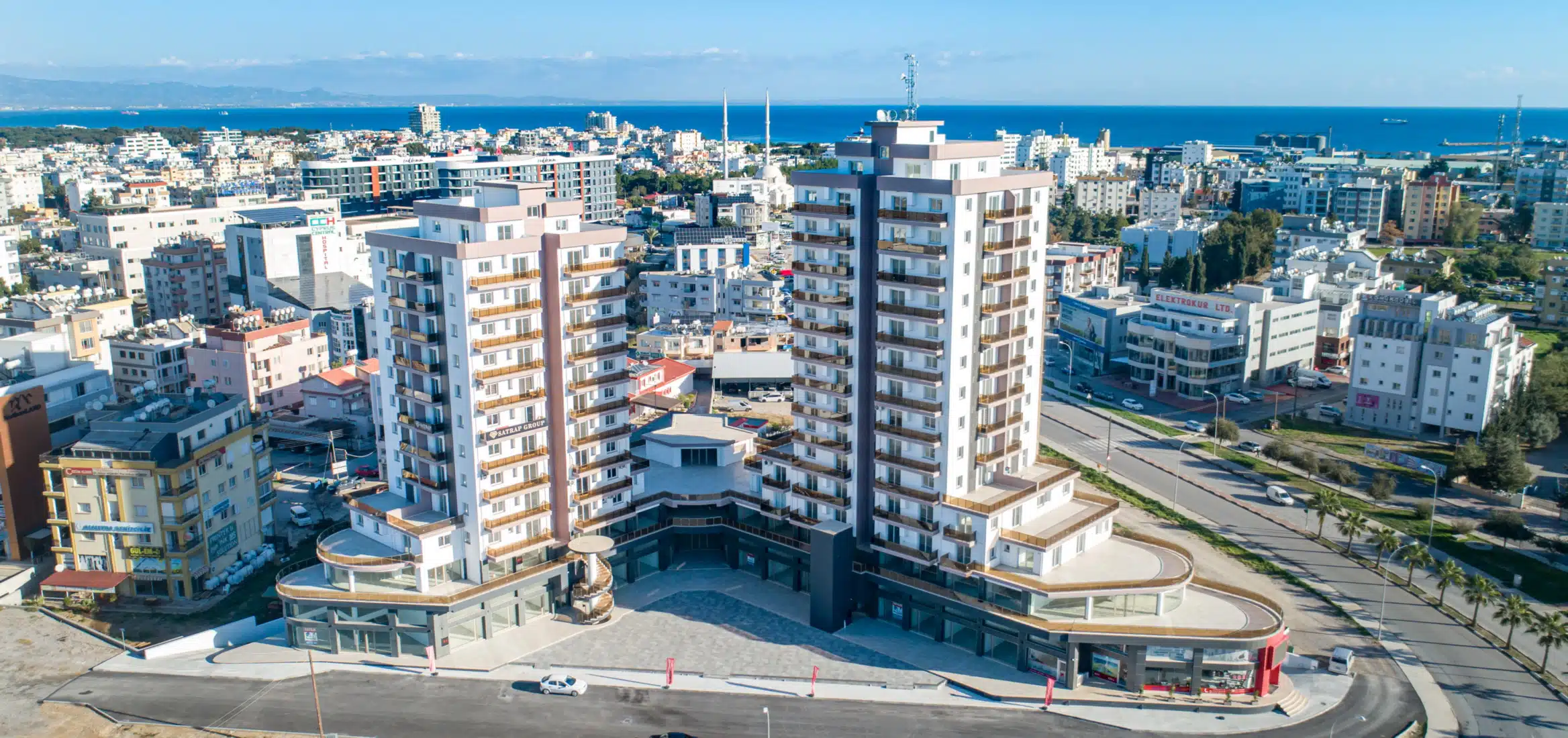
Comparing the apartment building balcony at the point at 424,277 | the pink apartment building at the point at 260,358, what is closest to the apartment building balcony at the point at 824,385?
the apartment building balcony at the point at 424,277

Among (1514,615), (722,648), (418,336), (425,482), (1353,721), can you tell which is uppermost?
(418,336)

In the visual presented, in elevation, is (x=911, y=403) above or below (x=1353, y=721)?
above

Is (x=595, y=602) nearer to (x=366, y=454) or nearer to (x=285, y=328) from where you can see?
(x=366, y=454)

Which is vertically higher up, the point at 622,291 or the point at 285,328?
the point at 622,291

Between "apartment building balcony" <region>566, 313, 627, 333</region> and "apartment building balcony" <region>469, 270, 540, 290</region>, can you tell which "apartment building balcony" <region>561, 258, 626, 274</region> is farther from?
"apartment building balcony" <region>566, 313, 627, 333</region>

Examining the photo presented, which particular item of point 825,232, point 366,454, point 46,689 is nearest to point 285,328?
point 366,454

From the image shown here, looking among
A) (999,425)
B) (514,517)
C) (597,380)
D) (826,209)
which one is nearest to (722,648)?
(514,517)

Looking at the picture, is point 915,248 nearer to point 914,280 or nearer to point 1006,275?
point 914,280
